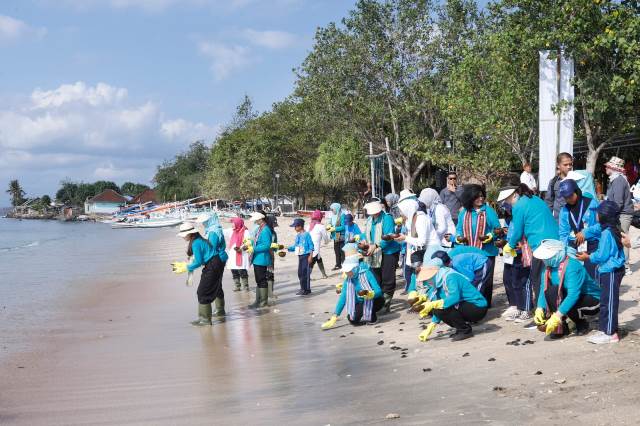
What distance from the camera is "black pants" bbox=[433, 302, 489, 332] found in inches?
308

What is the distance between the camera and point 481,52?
28.0 meters

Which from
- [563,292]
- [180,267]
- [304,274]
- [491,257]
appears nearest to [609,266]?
[563,292]

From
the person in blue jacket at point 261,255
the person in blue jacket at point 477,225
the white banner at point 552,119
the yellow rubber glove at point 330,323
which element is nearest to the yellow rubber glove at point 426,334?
the person in blue jacket at point 477,225

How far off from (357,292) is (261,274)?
308cm

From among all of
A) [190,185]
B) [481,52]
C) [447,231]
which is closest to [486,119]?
[481,52]

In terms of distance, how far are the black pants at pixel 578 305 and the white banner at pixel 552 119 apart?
21.8ft

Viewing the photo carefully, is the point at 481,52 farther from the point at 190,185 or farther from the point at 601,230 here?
the point at 190,185

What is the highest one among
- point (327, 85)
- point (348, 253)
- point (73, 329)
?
point (327, 85)

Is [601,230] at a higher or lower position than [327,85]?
lower

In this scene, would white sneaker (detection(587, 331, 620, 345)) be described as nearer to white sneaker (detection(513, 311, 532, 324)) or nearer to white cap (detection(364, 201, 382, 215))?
white sneaker (detection(513, 311, 532, 324))

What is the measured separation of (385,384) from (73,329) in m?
6.60

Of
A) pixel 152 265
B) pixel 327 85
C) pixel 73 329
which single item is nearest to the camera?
pixel 73 329

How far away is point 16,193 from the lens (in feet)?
622

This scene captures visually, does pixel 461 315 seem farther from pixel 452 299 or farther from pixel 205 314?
pixel 205 314
